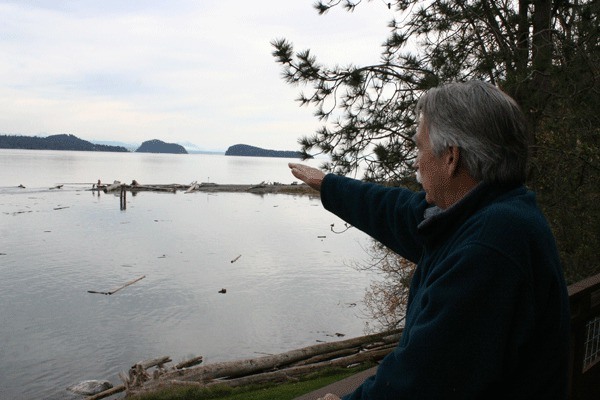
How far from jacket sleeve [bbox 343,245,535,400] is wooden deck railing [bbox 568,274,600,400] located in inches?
61.0

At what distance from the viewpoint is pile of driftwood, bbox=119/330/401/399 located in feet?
39.3

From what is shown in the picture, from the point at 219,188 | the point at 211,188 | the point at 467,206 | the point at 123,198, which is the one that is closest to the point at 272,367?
the point at 467,206

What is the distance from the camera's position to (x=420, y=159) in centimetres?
177

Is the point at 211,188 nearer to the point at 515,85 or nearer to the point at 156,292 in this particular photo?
the point at 156,292

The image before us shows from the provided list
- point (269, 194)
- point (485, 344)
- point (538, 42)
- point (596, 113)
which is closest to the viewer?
point (485, 344)

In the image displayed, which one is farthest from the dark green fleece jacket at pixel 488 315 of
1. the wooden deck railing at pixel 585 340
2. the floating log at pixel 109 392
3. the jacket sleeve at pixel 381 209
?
the floating log at pixel 109 392

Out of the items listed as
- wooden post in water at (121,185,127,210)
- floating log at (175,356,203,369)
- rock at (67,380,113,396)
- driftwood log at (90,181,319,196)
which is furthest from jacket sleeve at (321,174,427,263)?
→ driftwood log at (90,181,319,196)

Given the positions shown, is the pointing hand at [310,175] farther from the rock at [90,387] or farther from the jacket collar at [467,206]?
the rock at [90,387]

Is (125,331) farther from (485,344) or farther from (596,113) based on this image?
(485,344)

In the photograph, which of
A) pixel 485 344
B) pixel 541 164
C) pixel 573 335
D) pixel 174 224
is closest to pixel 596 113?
pixel 541 164

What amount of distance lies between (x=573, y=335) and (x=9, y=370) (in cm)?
1801

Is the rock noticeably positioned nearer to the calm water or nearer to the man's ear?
the calm water

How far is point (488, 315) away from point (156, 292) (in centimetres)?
2752

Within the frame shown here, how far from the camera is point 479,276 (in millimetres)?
1383
